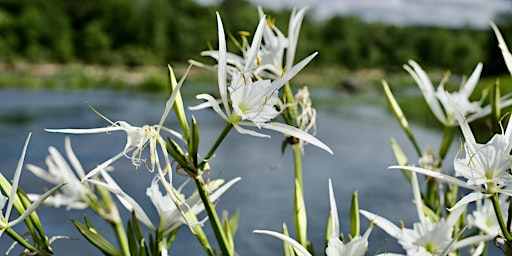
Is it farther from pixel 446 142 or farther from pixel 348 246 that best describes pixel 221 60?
pixel 446 142

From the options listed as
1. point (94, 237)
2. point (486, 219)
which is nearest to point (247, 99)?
point (94, 237)

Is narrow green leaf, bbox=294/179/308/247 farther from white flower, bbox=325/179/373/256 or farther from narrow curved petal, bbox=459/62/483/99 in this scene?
narrow curved petal, bbox=459/62/483/99

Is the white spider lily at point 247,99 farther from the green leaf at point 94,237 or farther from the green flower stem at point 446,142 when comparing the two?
the green flower stem at point 446,142

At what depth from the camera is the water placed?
2.33 metres

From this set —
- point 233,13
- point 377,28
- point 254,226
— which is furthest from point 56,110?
point 377,28

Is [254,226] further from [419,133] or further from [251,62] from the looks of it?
[419,133]

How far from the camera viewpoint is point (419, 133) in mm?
6172

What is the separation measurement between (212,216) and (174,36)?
18.3 m

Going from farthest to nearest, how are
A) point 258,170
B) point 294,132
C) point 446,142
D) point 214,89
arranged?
1. point 214,89
2. point 258,170
3. point 446,142
4. point 294,132

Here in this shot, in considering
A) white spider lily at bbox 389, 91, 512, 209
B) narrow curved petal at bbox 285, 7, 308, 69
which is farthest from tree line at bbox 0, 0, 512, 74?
white spider lily at bbox 389, 91, 512, 209

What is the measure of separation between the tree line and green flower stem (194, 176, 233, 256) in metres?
12.8

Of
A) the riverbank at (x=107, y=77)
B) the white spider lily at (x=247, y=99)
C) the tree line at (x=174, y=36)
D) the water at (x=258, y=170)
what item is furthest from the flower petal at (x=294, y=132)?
the tree line at (x=174, y=36)

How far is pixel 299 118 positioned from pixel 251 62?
0.13 metres

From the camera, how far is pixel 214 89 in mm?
13102
